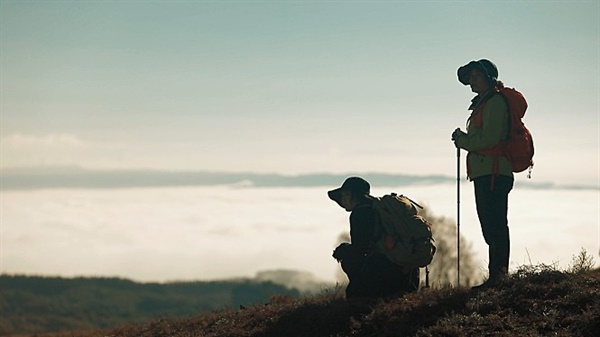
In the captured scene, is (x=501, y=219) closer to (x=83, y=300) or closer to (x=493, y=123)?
(x=493, y=123)

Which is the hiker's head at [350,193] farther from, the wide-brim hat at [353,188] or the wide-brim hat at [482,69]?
the wide-brim hat at [482,69]

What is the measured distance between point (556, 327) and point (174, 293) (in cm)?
18565

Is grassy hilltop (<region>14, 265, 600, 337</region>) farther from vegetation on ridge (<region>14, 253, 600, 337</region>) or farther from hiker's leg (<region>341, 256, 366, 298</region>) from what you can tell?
hiker's leg (<region>341, 256, 366, 298</region>)

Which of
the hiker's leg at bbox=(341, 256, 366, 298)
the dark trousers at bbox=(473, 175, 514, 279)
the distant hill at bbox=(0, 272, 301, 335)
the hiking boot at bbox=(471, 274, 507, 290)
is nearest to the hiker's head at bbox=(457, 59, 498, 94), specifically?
the dark trousers at bbox=(473, 175, 514, 279)

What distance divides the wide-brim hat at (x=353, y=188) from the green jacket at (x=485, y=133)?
1.49m

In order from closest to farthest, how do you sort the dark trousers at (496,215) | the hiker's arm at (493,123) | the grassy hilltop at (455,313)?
the grassy hilltop at (455,313)
the hiker's arm at (493,123)
the dark trousers at (496,215)

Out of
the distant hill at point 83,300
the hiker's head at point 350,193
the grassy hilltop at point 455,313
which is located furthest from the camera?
the distant hill at point 83,300

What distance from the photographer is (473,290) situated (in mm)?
13898

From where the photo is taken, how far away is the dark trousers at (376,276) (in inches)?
573

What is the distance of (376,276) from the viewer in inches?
574

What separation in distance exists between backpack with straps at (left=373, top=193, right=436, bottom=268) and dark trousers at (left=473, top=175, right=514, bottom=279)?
85cm

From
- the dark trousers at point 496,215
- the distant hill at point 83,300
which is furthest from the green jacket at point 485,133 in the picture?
the distant hill at point 83,300

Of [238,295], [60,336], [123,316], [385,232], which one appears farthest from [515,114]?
[123,316]

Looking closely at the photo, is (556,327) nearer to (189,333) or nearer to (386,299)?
(386,299)
